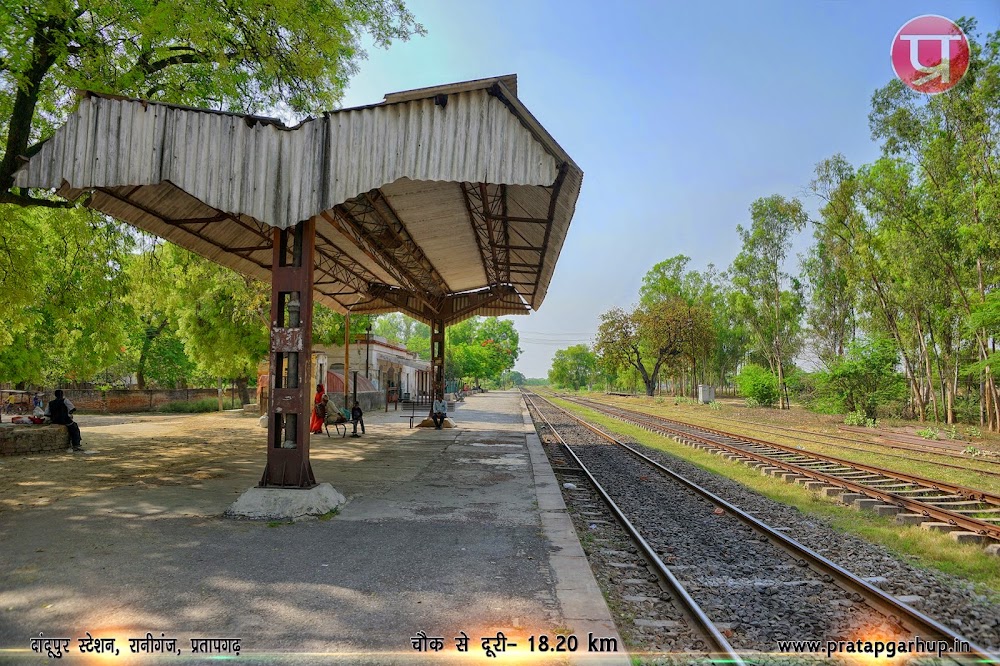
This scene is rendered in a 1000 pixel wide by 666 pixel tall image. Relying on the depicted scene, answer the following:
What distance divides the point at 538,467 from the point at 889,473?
682 centimetres

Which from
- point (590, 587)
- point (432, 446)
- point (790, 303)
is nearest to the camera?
point (590, 587)

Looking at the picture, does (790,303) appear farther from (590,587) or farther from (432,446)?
(590,587)

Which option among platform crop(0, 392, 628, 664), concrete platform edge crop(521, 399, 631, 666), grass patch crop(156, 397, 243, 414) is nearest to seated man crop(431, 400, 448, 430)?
platform crop(0, 392, 628, 664)

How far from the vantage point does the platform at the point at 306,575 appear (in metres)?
4.02

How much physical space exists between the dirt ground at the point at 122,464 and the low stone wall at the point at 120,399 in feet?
54.9

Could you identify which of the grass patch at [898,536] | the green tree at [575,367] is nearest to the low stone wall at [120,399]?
the grass patch at [898,536]

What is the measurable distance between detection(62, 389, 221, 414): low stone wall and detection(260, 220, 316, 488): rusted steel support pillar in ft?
103

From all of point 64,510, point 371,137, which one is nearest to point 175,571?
point 64,510

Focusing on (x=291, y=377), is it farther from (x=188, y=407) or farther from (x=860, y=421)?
(x=188, y=407)

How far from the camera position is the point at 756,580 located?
566cm

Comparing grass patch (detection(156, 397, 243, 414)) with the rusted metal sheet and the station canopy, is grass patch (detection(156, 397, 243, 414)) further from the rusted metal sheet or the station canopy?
the rusted metal sheet

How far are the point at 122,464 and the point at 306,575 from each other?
30.1ft

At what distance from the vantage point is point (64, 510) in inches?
304

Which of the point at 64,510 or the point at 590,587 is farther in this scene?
the point at 64,510
